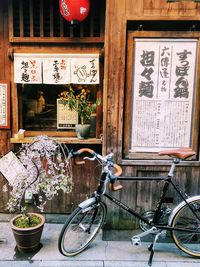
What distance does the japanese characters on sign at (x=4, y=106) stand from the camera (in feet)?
17.2

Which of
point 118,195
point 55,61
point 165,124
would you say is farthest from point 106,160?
point 55,61

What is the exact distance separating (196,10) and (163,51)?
0.83m

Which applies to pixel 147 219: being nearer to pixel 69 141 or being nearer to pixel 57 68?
pixel 69 141

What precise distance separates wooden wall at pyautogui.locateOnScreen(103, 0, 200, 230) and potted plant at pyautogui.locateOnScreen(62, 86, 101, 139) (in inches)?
26.6

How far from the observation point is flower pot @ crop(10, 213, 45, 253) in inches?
166

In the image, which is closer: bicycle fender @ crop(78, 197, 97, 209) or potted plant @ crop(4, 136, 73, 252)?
bicycle fender @ crop(78, 197, 97, 209)

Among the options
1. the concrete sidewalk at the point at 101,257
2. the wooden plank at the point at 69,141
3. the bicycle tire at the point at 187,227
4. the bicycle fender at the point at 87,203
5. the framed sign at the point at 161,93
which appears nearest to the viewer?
the bicycle fender at the point at 87,203

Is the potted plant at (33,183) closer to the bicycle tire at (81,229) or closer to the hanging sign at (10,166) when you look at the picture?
the bicycle tire at (81,229)

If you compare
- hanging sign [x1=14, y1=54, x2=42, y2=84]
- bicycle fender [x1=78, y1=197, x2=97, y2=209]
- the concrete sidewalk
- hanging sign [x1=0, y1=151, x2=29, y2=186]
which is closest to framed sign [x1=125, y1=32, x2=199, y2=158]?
bicycle fender [x1=78, y1=197, x2=97, y2=209]

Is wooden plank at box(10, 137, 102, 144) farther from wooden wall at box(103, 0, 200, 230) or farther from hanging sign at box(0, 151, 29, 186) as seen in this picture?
wooden wall at box(103, 0, 200, 230)

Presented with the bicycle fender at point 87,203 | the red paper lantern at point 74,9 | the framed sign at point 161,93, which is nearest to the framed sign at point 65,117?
the framed sign at point 161,93

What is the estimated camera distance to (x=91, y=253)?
4.41 m

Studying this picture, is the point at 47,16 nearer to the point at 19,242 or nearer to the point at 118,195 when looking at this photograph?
the point at 118,195

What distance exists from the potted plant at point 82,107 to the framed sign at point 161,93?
3.02 ft
